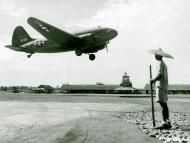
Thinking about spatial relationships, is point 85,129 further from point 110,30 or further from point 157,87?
point 110,30

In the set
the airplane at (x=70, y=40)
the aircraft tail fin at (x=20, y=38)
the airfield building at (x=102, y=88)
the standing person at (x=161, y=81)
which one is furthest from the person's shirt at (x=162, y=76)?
the airfield building at (x=102, y=88)

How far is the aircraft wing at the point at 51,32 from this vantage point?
3294cm

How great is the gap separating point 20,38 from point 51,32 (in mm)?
10059

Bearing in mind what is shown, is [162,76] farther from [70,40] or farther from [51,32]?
[51,32]

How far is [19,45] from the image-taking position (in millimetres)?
41312

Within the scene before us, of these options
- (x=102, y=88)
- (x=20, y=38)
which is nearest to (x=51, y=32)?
(x=20, y=38)

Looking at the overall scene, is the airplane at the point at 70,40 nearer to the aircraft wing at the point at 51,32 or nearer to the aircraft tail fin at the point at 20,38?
the aircraft wing at the point at 51,32

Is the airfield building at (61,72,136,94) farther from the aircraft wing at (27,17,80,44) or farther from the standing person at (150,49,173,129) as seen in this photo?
the standing person at (150,49,173,129)

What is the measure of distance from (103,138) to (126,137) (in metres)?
0.47

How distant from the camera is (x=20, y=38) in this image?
4222 cm

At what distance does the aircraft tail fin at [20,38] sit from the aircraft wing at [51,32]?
713 centimetres

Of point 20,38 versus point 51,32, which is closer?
point 51,32

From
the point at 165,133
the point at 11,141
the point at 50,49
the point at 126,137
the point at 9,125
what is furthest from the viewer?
the point at 50,49

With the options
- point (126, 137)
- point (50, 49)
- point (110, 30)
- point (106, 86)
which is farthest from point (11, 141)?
point (106, 86)
